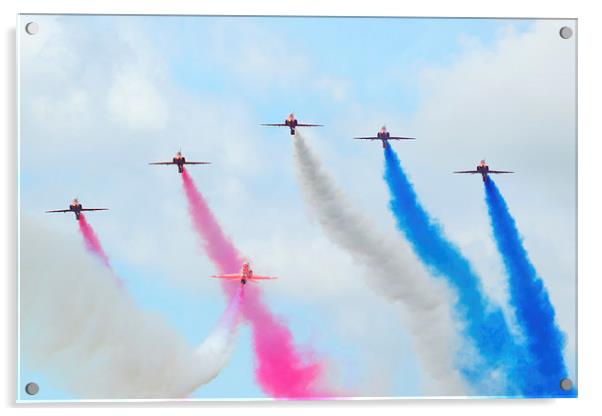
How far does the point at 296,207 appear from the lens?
621 cm

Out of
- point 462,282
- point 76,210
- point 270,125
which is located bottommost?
point 462,282

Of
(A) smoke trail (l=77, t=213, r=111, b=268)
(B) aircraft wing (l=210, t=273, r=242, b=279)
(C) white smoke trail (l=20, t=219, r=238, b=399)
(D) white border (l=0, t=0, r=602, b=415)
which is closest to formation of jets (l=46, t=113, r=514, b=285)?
(B) aircraft wing (l=210, t=273, r=242, b=279)

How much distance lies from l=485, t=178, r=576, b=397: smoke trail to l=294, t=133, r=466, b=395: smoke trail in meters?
0.51

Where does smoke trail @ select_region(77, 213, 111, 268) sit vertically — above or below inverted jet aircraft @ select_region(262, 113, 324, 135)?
below

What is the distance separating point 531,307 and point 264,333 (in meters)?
1.89

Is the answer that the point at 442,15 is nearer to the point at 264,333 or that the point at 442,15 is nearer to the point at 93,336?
the point at 264,333

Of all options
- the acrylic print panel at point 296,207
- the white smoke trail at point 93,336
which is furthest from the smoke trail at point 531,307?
the white smoke trail at point 93,336

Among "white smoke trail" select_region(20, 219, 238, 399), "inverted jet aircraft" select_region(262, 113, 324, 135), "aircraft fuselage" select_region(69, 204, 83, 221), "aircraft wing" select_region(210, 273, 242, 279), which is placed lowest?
"white smoke trail" select_region(20, 219, 238, 399)

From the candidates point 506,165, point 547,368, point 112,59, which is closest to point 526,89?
point 506,165

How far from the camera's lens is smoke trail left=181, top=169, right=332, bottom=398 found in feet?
20.0

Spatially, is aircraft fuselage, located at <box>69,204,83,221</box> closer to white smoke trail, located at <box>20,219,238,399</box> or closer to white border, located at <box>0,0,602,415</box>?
white smoke trail, located at <box>20,219,238,399</box>

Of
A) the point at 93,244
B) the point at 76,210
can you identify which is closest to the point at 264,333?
the point at 93,244

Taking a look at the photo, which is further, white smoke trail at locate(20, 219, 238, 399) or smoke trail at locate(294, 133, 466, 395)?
smoke trail at locate(294, 133, 466, 395)

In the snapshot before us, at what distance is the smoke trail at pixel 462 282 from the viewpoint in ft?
20.3
